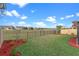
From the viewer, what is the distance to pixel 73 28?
6.16 feet

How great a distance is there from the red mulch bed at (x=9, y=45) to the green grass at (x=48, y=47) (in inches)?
1.1

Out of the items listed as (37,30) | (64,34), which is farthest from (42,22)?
(64,34)

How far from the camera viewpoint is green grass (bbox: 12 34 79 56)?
186 centimetres

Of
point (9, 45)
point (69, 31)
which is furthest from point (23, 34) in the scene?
point (69, 31)

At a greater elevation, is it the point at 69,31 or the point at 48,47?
the point at 69,31

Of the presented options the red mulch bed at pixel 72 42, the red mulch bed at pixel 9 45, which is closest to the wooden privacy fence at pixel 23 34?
the red mulch bed at pixel 9 45

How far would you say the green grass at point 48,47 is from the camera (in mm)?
1862

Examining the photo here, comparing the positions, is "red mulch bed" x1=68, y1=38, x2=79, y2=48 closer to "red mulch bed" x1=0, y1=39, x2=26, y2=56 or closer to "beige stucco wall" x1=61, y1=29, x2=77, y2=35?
"beige stucco wall" x1=61, y1=29, x2=77, y2=35

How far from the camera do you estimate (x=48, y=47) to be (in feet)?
6.12

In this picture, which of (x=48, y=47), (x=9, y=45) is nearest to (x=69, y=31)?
(x=48, y=47)

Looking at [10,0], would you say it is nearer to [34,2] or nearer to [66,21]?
[34,2]

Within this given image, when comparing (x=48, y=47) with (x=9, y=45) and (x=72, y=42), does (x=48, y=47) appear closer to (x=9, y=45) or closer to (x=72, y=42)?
(x=72, y=42)

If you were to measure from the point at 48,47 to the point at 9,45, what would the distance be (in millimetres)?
298

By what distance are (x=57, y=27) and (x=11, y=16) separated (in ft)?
1.18
